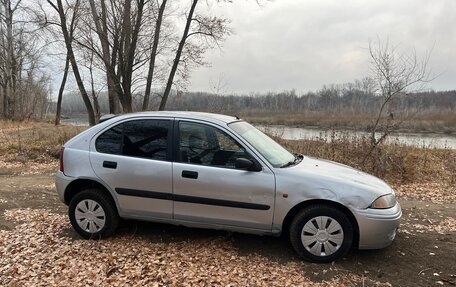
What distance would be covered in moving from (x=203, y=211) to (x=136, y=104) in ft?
47.1

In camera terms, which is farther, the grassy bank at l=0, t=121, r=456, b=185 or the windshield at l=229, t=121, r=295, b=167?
the grassy bank at l=0, t=121, r=456, b=185

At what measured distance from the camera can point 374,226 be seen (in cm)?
413

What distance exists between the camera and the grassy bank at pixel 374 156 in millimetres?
10461

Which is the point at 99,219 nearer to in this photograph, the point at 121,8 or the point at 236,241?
the point at 236,241

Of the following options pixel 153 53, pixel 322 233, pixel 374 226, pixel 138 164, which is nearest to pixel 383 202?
pixel 374 226

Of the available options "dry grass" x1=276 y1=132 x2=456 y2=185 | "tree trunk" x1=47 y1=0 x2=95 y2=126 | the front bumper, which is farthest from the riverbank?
"tree trunk" x1=47 y1=0 x2=95 y2=126

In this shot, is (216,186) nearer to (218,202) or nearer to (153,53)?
(218,202)

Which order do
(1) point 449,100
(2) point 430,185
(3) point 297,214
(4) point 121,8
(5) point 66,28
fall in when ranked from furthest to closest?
(1) point 449,100 → (5) point 66,28 → (4) point 121,8 → (2) point 430,185 → (3) point 297,214

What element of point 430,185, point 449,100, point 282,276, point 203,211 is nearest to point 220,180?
point 203,211

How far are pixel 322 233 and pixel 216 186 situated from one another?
129 centimetres

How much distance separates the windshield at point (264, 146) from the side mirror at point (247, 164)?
19cm

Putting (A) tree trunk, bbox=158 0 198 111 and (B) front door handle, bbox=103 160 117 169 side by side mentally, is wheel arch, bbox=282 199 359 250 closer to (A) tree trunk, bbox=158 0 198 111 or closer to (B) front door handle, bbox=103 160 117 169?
(B) front door handle, bbox=103 160 117 169

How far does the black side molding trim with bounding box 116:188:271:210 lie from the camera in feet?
14.1

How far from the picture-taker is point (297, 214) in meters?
4.29
